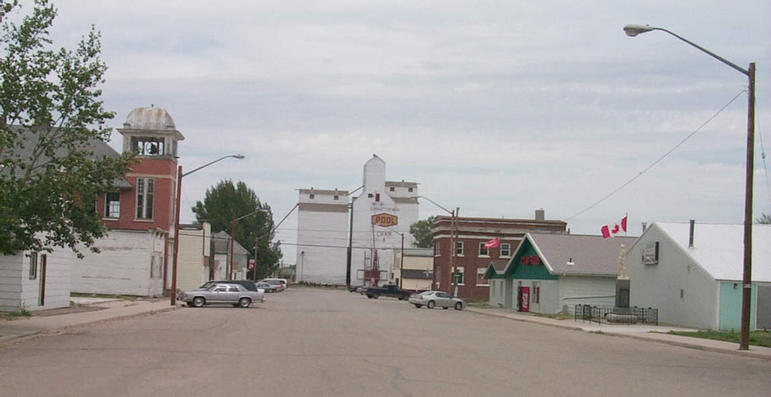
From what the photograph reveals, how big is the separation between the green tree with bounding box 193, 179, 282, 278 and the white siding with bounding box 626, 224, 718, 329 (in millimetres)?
77893

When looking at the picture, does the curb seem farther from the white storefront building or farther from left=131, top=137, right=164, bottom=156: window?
the white storefront building

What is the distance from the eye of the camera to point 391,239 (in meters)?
125

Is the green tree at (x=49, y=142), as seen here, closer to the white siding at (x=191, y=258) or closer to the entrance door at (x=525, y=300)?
the entrance door at (x=525, y=300)

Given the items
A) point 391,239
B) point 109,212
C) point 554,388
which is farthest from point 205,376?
point 391,239

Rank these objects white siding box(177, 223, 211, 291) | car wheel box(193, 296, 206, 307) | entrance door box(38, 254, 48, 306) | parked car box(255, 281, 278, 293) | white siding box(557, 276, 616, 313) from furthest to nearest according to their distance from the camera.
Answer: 1. parked car box(255, 281, 278, 293)
2. white siding box(177, 223, 211, 291)
3. white siding box(557, 276, 616, 313)
4. car wheel box(193, 296, 206, 307)
5. entrance door box(38, 254, 48, 306)

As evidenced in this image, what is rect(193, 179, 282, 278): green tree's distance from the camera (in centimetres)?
11906

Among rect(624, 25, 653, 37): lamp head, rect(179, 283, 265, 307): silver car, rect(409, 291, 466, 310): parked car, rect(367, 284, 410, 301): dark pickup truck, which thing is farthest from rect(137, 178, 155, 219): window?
rect(624, 25, 653, 37): lamp head

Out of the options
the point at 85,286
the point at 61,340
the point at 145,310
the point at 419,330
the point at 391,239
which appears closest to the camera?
the point at 61,340

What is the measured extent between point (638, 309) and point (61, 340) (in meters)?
30.1

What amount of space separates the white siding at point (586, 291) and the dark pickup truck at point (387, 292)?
3045 cm

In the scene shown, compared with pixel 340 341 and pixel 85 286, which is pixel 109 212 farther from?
pixel 340 341

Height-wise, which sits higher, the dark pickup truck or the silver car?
the silver car

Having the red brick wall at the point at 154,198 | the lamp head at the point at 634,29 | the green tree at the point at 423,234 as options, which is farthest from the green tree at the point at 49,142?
the green tree at the point at 423,234

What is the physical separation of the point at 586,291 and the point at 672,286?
12.0 m
